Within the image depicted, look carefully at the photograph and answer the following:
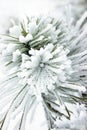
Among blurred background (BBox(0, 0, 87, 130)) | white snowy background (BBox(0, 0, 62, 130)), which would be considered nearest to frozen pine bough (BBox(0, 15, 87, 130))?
blurred background (BBox(0, 0, 87, 130))

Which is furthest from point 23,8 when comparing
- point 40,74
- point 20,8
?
point 40,74

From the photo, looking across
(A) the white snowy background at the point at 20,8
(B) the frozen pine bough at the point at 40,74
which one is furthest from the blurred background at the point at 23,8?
(B) the frozen pine bough at the point at 40,74

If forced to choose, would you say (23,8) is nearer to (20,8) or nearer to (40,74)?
(20,8)

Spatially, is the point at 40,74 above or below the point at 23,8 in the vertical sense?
below

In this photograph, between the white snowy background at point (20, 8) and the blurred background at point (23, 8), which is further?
the white snowy background at point (20, 8)

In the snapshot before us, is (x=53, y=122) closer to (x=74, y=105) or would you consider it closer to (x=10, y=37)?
(x=74, y=105)

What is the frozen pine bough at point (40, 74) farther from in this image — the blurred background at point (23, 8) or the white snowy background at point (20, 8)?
the white snowy background at point (20, 8)

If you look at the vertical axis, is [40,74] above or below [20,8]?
below

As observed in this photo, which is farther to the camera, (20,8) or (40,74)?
(20,8)
